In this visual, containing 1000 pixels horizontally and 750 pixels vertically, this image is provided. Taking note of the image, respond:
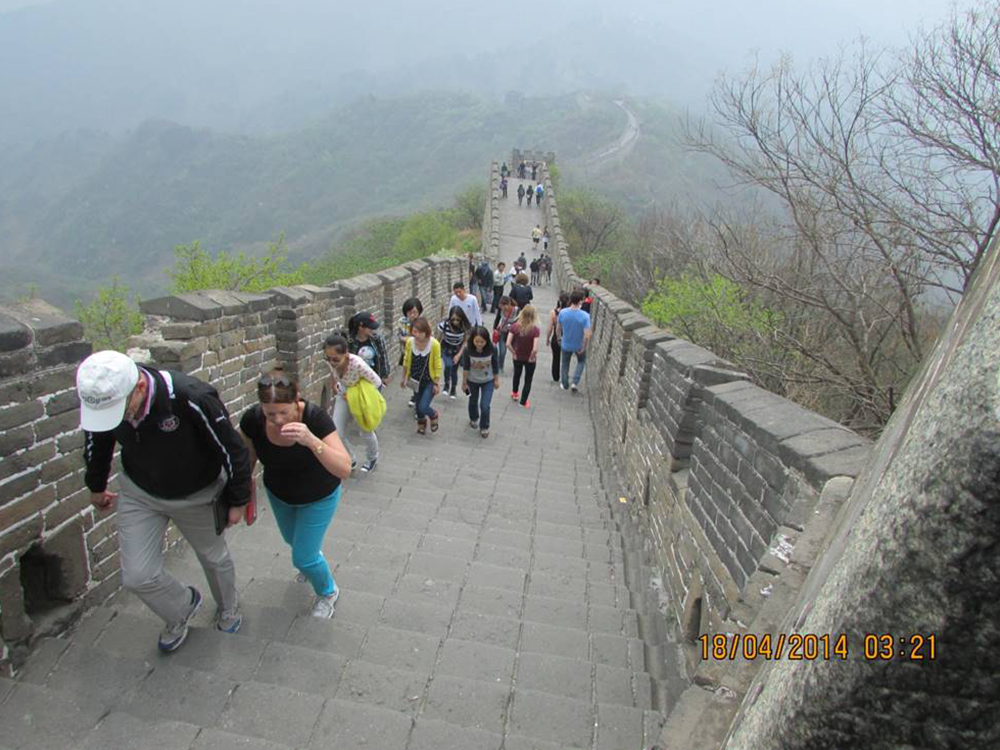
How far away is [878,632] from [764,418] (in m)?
2.09

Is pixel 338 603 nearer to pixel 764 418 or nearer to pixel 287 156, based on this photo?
pixel 764 418

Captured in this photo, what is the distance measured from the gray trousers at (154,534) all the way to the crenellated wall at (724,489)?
215cm

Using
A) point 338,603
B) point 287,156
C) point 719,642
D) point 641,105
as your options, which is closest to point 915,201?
point 719,642

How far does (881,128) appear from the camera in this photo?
7617mm

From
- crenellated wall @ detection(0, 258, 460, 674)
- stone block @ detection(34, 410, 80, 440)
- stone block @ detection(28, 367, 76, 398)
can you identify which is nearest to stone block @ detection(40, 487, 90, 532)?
crenellated wall @ detection(0, 258, 460, 674)

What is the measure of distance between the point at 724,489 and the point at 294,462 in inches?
81.9

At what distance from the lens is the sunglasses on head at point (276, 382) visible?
2693 mm

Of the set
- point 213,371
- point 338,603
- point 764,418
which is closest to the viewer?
point 764,418

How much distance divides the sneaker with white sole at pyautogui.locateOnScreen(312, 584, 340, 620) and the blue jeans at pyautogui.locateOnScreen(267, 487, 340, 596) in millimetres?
58

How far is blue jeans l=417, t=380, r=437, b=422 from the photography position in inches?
259

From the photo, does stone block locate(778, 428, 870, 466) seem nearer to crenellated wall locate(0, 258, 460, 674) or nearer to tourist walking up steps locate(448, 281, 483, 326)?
crenellated wall locate(0, 258, 460, 674)

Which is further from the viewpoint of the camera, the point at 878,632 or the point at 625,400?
the point at 625,400

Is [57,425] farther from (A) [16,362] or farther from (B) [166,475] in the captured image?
(B) [166,475]

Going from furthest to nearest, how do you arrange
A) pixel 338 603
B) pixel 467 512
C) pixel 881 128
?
pixel 881 128
pixel 467 512
pixel 338 603
